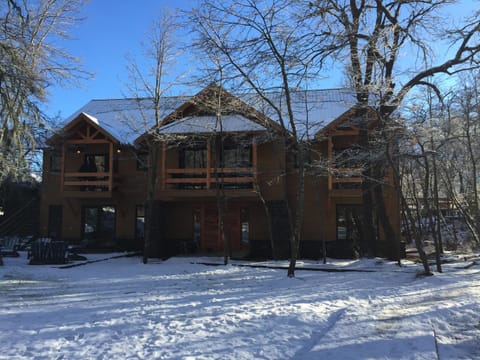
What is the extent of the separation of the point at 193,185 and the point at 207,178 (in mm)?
1859

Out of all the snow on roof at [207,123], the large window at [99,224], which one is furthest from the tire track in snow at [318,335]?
the large window at [99,224]

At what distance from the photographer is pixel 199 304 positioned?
8.02 m

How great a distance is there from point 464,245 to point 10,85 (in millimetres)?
23590

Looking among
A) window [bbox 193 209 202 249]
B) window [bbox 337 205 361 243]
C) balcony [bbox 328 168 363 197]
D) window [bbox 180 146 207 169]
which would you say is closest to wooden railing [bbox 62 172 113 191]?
window [bbox 180 146 207 169]

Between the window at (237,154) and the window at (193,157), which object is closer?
the window at (237,154)

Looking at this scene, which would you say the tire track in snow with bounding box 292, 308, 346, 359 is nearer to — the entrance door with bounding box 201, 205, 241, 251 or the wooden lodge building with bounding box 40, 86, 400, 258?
the wooden lodge building with bounding box 40, 86, 400, 258

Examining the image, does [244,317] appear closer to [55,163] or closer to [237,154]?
[237,154]

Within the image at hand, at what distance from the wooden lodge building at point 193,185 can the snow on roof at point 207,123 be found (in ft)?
0.16

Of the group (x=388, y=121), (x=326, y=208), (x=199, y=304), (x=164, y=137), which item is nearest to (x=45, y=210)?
(x=164, y=137)

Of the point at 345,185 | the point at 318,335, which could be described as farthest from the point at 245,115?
the point at 318,335

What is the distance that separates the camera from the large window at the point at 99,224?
2062 centimetres

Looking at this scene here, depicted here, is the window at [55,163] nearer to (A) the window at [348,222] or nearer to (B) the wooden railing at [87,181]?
(B) the wooden railing at [87,181]

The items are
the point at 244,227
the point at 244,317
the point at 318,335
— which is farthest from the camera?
the point at 244,227

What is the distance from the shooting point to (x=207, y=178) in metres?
17.4
